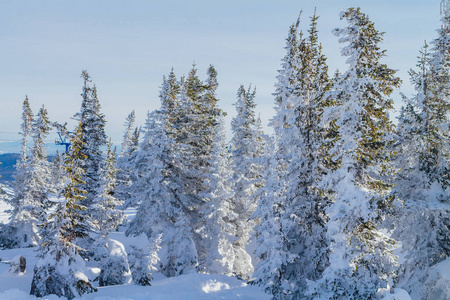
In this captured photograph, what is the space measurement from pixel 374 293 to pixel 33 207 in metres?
35.9

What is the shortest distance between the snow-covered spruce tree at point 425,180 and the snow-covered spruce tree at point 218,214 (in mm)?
12291

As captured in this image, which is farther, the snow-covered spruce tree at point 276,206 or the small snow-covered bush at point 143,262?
the small snow-covered bush at point 143,262

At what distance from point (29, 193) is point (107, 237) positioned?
19.0m

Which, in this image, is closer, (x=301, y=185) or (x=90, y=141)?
(x=301, y=185)

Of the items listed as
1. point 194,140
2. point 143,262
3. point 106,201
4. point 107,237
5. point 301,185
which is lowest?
point 143,262

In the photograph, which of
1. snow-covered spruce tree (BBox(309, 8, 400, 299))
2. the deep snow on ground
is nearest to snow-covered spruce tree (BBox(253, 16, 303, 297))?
snow-covered spruce tree (BBox(309, 8, 400, 299))

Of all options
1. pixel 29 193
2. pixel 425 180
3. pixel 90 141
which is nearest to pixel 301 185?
pixel 425 180

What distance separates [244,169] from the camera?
32.1 metres

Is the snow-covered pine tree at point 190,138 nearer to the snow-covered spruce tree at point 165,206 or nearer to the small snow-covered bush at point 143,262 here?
the snow-covered spruce tree at point 165,206

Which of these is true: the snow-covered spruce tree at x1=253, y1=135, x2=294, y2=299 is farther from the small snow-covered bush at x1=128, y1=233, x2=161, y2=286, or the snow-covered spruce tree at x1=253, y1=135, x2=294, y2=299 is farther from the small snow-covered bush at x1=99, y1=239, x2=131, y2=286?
the small snow-covered bush at x1=99, y1=239, x2=131, y2=286

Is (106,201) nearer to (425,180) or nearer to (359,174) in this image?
(359,174)

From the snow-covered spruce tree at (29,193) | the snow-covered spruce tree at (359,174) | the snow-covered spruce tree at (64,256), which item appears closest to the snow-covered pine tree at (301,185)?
the snow-covered spruce tree at (359,174)

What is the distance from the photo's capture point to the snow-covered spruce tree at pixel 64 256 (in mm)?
14922

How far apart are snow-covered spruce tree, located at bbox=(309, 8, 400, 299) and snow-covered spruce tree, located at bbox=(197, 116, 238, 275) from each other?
1156cm
